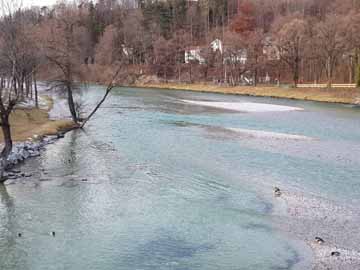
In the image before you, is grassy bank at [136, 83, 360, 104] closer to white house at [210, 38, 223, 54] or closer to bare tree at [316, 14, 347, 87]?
bare tree at [316, 14, 347, 87]

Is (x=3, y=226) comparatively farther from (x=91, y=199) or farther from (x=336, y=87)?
(x=336, y=87)

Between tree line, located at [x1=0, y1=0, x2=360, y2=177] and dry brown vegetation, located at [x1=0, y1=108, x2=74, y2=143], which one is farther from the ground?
tree line, located at [x1=0, y1=0, x2=360, y2=177]

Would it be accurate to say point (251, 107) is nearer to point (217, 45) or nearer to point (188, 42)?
point (217, 45)

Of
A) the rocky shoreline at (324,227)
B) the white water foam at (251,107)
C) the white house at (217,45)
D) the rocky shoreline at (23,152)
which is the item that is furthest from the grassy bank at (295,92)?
the rocky shoreline at (324,227)

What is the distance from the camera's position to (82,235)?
15.7 meters

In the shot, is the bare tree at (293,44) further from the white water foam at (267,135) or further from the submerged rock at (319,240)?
the submerged rock at (319,240)

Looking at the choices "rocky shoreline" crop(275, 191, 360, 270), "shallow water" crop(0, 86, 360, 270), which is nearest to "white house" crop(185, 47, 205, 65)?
"shallow water" crop(0, 86, 360, 270)

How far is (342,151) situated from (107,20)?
12912 cm

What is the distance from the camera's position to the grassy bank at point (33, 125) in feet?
109

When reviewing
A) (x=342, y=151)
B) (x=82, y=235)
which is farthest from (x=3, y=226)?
(x=342, y=151)

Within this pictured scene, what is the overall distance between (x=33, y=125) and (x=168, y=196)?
2125cm

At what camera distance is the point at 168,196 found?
20000mm

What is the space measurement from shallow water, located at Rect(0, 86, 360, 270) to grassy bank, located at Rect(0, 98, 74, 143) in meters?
1.95

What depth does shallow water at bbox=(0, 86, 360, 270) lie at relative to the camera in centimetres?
1412
